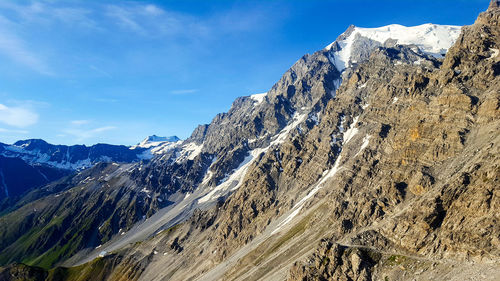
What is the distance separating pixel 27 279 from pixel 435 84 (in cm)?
28062

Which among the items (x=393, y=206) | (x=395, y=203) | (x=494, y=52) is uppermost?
(x=494, y=52)

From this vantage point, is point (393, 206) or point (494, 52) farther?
point (494, 52)

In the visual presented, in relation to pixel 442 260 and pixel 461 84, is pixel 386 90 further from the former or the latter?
pixel 442 260

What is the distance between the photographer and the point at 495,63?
12800 cm

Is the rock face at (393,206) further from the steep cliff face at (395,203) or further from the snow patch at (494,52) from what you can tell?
the snow patch at (494,52)

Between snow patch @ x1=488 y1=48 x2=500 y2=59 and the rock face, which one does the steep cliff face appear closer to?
the rock face

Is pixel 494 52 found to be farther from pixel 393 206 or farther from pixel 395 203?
pixel 393 206

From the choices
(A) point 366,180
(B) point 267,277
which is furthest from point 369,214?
(B) point 267,277

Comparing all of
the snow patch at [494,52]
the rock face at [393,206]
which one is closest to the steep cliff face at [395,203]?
the rock face at [393,206]

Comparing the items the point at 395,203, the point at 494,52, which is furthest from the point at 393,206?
the point at 494,52

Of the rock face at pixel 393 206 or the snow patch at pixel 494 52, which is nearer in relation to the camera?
the rock face at pixel 393 206

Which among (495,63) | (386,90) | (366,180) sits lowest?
(366,180)

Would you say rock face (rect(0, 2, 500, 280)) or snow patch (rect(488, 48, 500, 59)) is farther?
snow patch (rect(488, 48, 500, 59))

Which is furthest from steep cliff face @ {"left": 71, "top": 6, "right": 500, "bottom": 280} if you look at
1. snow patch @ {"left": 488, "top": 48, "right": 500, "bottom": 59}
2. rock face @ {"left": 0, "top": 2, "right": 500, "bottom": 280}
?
snow patch @ {"left": 488, "top": 48, "right": 500, "bottom": 59}
